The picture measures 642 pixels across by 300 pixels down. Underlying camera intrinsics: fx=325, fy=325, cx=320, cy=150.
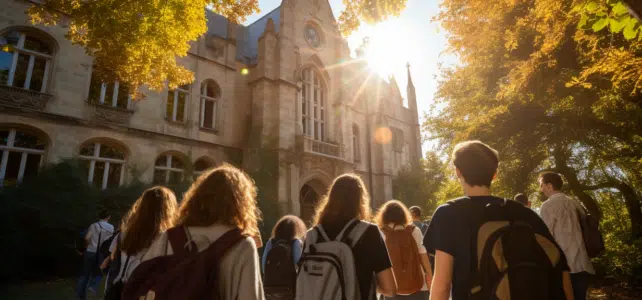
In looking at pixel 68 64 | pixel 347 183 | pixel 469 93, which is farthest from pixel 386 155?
pixel 347 183

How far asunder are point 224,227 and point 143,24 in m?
6.18

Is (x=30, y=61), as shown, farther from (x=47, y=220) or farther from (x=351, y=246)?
(x=351, y=246)

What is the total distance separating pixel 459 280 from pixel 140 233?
2484 millimetres

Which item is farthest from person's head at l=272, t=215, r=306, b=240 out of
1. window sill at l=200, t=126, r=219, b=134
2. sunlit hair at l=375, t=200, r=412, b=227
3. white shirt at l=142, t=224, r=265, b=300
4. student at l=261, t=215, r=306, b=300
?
window sill at l=200, t=126, r=219, b=134

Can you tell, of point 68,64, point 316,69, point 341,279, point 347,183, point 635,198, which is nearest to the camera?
point 341,279

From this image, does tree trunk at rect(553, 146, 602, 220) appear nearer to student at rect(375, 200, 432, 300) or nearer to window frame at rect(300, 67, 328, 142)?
student at rect(375, 200, 432, 300)

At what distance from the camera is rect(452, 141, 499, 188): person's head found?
197cm

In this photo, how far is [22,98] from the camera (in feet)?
33.7

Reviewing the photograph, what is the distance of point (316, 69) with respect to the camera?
19953 mm

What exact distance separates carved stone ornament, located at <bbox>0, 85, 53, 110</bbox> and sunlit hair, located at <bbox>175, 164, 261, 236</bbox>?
11.9 meters

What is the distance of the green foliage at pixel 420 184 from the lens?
25.1 metres

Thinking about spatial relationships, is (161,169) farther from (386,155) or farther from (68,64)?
(386,155)


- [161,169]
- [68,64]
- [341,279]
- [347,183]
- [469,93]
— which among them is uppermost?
[68,64]

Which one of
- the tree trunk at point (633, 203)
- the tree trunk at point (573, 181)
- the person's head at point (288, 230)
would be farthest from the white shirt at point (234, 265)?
the tree trunk at point (633, 203)
